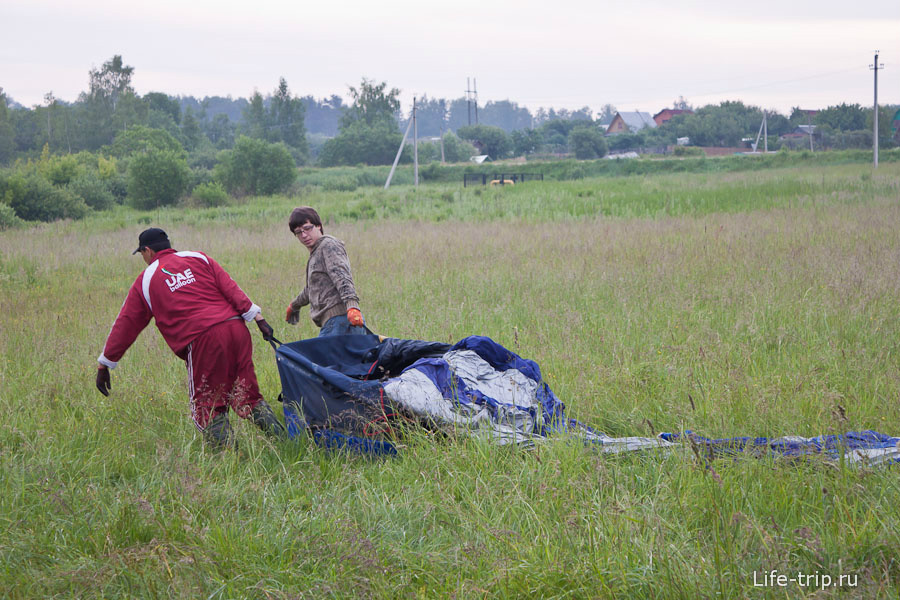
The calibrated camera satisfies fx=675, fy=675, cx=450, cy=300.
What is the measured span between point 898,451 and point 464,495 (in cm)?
211

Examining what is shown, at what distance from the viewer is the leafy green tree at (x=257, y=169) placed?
132ft

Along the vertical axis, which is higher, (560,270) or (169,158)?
(169,158)

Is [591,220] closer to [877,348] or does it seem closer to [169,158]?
[877,348]

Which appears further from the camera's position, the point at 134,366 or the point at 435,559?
the point at 134,366

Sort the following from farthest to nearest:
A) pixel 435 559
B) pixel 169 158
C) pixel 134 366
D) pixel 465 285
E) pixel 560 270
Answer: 1. pixel 169 158
2. pixel 560 270
3. pixel 465 285
4. pixel 134 366
5. pixel 435 559

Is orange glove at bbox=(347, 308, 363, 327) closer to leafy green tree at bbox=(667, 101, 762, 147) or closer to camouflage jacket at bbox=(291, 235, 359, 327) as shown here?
camouflage jacket at bbox=(291, 235, 359, 327)

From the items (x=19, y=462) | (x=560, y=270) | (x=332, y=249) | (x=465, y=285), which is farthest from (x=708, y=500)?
(x=560, y=270)

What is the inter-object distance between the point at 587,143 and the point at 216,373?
71.2m

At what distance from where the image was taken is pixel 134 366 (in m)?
5.98

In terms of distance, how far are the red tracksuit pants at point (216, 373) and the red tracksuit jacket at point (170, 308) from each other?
0.23 ft

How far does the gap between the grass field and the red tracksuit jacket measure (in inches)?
24.1

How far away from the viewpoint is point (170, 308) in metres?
4.17

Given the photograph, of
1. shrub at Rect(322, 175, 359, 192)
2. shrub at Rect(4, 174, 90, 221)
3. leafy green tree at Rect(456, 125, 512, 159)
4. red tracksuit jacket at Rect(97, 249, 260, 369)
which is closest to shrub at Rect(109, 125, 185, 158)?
shrub at Rect(322, 175, 359, 192)

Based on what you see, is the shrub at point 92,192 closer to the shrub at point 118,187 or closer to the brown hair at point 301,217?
the shrub at point 118,187
